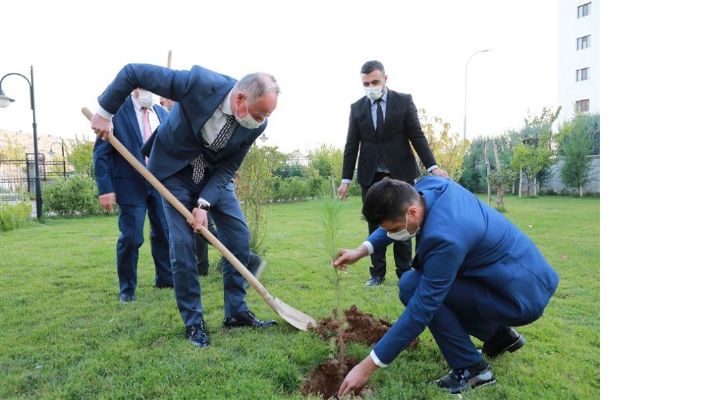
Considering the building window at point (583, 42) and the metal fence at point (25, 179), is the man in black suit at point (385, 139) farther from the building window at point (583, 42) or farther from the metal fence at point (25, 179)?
the building window at point (583, 42)

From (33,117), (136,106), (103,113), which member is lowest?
(103,113)

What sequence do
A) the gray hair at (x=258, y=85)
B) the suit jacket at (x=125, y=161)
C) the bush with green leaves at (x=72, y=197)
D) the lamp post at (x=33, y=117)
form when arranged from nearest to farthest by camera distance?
the gray hair at (x=258, y=85), the suit jacket at (x=125, y=161), the lamp post at (x=33, y=117), the bush with green leaves at (x=72, y=197)

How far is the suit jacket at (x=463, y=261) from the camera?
2311mm

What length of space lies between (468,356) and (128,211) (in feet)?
10.6

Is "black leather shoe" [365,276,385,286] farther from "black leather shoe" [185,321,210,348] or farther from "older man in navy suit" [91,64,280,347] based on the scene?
"black leather shoe" [185,321,210,348]

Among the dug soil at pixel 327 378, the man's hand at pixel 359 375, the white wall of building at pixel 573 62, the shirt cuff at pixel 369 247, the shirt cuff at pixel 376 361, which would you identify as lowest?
the dug soil at pixel 327 378

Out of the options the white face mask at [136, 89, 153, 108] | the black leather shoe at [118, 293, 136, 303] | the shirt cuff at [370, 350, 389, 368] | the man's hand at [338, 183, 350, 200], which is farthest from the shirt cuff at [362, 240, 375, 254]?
the white face mask at [136, 89, 153, 108]

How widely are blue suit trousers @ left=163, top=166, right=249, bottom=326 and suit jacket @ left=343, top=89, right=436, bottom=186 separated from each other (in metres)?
1.74

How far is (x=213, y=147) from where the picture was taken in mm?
3283

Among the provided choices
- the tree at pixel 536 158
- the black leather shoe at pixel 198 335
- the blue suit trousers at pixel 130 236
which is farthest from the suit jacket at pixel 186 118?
the tree at pixel 536 158

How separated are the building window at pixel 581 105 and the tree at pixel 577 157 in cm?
740

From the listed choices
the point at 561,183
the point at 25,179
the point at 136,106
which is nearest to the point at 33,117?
the point at 25,179

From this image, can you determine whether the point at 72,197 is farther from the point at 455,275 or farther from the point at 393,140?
the point at 455,275

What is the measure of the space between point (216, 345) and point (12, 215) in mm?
9450
